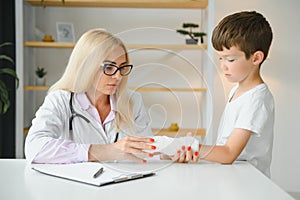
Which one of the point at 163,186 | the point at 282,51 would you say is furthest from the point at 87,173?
the point at 282,51

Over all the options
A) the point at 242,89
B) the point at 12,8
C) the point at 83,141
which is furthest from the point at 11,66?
the point at 242,89

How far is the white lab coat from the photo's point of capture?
1561mm

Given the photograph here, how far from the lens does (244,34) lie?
163 centimetres

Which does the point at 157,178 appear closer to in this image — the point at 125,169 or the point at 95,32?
the point at 125,169

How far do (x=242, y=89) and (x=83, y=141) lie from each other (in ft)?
1.90

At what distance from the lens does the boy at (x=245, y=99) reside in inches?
61.4

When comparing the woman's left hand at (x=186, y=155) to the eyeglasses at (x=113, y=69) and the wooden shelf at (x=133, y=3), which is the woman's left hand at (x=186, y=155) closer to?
the eyeglasses at (x=113, y=69)

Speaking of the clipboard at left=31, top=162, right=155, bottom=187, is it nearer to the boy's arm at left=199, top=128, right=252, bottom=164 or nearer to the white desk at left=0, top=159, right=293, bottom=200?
the white desk at left=0, top=159, right=293, bottom=200

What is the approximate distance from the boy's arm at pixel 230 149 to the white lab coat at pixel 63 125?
21 centimetres

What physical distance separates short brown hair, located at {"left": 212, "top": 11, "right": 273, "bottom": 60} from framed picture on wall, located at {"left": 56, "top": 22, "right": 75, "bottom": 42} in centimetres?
207

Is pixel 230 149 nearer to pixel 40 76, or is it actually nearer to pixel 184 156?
pixel 184 156

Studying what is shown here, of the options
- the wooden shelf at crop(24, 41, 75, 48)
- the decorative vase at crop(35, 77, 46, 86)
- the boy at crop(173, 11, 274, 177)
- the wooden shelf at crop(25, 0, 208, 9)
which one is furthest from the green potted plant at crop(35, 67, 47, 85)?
the boy at crop(173, 11, 274, 177)

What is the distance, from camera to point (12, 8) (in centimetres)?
350

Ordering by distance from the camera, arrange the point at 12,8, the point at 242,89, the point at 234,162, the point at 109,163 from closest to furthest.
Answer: the point at 109,163
the point at 234,162
the point at 242,89
the point at 12,8
